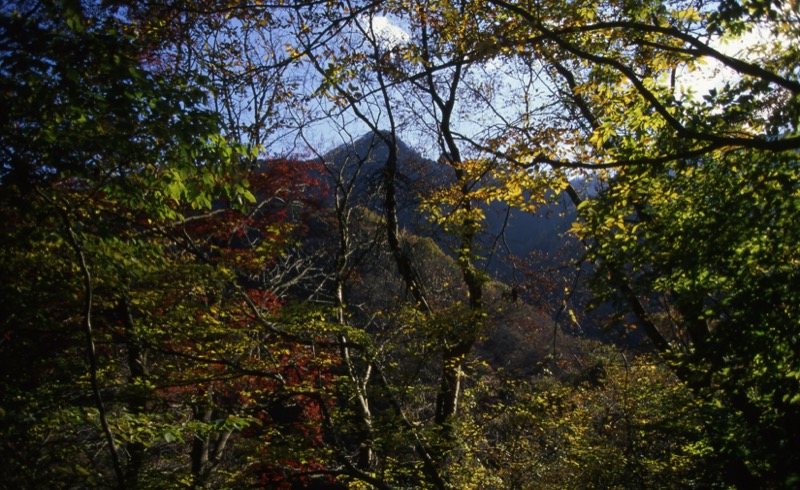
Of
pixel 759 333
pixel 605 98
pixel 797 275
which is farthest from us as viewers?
pixel 605 98

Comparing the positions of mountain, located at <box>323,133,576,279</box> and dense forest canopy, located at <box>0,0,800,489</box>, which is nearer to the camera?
dense forest canopy, located at <box>0,0,800,489</box>

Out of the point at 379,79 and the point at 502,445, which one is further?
the point at 502,445

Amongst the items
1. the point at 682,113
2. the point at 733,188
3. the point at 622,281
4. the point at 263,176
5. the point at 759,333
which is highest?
the point at 263,176

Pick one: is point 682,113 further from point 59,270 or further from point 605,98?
point 59,270

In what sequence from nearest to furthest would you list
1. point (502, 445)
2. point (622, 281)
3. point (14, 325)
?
1. point (622, 281)
2. point (14, 325)
3. point (502, 445)

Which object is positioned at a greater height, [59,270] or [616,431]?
[59,270]

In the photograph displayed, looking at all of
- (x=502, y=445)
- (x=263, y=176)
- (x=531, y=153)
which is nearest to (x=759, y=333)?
(x=531, y=153)

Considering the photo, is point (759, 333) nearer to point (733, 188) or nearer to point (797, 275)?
point (797, 275)

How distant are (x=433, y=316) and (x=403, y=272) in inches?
64.2

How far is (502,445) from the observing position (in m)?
10.0

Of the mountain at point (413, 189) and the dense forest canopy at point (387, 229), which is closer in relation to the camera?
the dense forest canopy at point (387, 229)

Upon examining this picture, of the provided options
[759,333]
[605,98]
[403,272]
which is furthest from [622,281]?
[403,272]

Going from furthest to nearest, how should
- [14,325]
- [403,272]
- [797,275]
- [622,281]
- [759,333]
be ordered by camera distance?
1. [403,272]
2. [14,325]
3. [622,281]
4. [759,333]
5. [797,275]

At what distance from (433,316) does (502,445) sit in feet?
16.9
